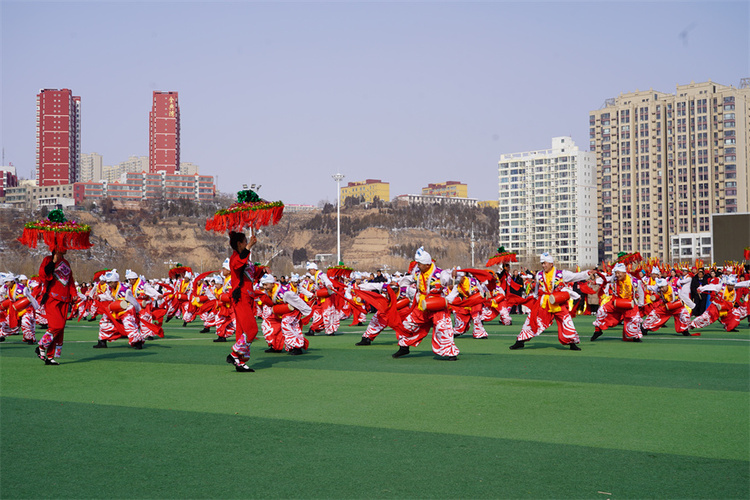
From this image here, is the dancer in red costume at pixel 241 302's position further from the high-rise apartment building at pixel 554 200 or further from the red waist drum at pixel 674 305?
the high-rise apartment building at pixel 554 200

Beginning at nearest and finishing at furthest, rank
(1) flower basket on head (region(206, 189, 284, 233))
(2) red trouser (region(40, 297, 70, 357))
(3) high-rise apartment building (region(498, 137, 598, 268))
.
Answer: (1) flower basket on head (region(206, 189, 284, 233)) → (2) red trouser (region(40, 297, 70, 357)) → (3) high-rise apartment building (region(498, 137, 598, 268))

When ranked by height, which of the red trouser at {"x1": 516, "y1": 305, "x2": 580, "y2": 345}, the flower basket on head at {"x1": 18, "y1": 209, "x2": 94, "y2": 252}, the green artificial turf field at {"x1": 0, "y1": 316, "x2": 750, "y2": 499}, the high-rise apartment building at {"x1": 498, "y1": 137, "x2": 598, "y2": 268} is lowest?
the green artificial turf field at {"x1": 0, "y1": 316, "x2": 750, "y2": 499}

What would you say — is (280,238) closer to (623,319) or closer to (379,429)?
(623,319)

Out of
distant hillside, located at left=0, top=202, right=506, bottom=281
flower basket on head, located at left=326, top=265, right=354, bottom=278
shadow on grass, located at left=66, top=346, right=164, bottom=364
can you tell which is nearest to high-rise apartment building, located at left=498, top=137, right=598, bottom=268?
distant hillside, located at left=0, top=202, right=506, bottom=281

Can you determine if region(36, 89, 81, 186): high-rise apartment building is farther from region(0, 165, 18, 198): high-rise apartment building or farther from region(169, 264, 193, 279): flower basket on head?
region(169, 264, 193, 279): flower basket on head

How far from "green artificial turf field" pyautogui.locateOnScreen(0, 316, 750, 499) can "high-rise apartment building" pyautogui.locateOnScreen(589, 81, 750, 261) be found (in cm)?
10582

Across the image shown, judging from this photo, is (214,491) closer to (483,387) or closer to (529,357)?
(483,387)

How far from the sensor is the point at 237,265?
10078 mm

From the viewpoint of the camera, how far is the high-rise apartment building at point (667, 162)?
111 m

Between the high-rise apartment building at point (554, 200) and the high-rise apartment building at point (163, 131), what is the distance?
305 ft

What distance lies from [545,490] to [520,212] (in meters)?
127

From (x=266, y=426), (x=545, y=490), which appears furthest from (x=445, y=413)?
(x=545, y=490)

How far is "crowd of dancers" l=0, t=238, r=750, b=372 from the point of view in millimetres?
11070

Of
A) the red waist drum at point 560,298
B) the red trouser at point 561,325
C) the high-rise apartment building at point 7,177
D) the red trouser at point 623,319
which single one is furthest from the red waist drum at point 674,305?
the high-rise apartment building at point 7,177
